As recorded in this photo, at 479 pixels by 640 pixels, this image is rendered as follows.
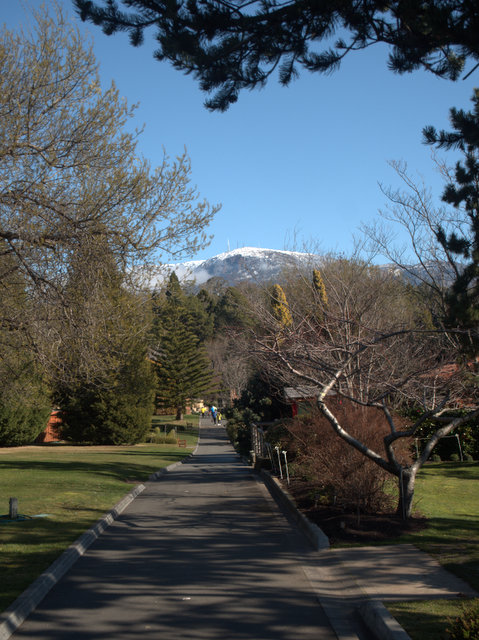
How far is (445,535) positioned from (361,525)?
1341 millimetres

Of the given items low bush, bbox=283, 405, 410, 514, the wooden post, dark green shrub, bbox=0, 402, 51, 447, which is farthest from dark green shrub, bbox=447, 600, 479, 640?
dark green shrub, bbox=0, 402, 51, 447

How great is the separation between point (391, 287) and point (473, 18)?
17478 mm

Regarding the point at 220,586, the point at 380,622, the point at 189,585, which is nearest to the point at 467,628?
the point at 380,622

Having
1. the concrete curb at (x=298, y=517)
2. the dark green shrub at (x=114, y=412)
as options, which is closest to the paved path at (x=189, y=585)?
the concrete curb at (x=298, y=517)

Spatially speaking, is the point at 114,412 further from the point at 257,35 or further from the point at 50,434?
the point at 257,35

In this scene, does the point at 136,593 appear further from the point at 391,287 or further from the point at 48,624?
the point at 391,287

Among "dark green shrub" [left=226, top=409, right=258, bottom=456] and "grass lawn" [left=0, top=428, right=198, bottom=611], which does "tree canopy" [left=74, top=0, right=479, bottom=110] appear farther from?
"dark green shrub" [left=226, top=409, right=258, bottom=456]

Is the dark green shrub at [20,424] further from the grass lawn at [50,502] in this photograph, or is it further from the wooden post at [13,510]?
the wooden post at [13,510]

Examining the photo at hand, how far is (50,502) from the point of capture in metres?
13.8

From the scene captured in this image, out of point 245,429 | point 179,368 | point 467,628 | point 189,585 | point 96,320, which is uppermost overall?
point 179,368

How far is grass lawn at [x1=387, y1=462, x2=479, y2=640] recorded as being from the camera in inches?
231

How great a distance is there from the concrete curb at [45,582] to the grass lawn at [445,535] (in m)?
3.55

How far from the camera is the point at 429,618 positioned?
5.88m

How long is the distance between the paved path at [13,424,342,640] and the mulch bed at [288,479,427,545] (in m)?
0.50
